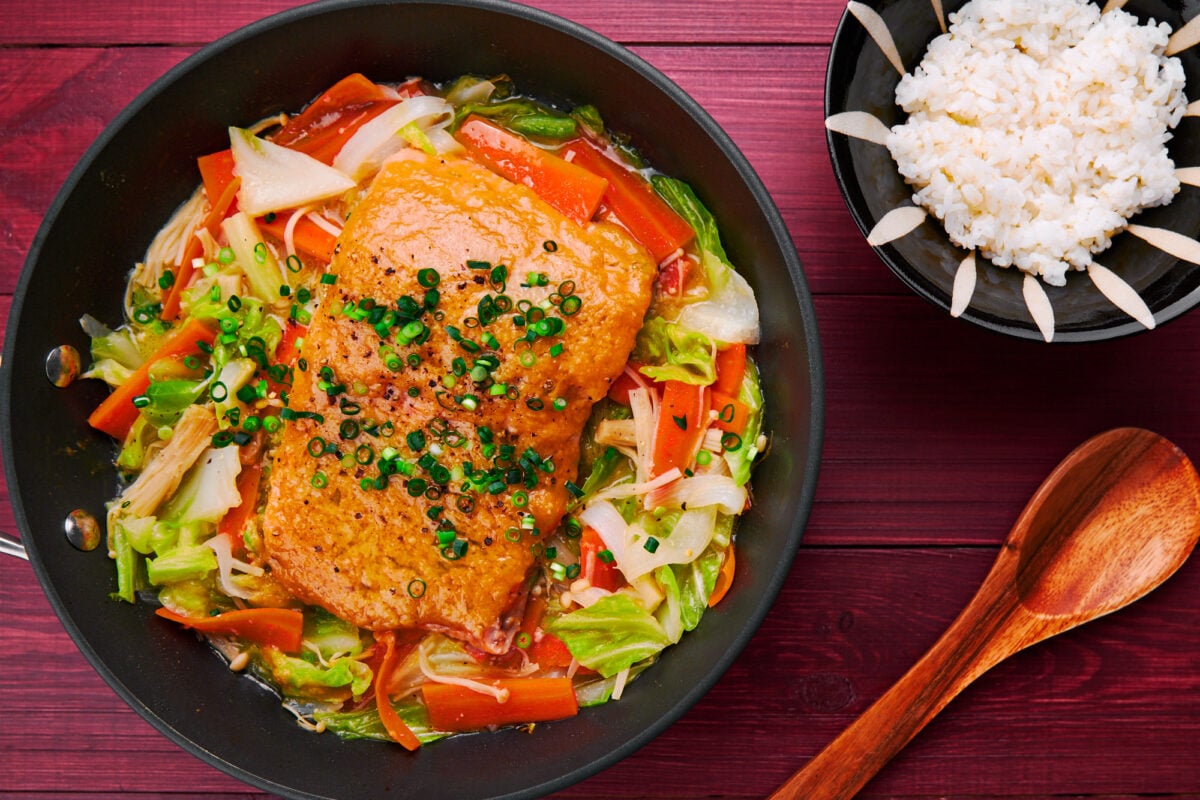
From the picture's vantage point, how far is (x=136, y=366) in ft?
10.7

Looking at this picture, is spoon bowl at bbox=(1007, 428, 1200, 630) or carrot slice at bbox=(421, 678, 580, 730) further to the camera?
spoon bowl at bbox=(1007, 428, 1200, 630)

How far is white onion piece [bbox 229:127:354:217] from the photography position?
10.2 feet

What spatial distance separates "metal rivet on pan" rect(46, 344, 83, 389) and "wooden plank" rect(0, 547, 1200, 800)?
92 cm

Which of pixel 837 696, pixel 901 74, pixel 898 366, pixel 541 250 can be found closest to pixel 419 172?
pixel 541 250

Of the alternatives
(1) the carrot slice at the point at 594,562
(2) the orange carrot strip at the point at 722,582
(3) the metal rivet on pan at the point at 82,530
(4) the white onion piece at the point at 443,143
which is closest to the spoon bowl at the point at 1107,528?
(2) the orange carrot strip at the point at 722,582

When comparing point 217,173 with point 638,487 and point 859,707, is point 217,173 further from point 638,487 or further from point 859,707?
point 859,707

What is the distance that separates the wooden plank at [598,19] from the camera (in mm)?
3361

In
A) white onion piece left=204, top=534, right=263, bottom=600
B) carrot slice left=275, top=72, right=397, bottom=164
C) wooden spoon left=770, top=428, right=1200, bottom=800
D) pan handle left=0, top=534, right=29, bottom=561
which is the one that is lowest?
wooden spoon left=770, top=428, right=1200, bottom=800

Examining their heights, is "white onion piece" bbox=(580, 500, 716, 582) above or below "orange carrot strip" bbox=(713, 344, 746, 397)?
below

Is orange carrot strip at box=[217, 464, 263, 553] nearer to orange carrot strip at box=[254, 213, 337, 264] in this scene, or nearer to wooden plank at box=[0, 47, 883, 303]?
orange carrot strip at box=[254, 213, 337, 264]

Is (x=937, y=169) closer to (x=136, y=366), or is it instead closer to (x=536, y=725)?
(x=536, y=725)

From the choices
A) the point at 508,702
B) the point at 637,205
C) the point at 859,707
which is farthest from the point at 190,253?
the point at 859,707

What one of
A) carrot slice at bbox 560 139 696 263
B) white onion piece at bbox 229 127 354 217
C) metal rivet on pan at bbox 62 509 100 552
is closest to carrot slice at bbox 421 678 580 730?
metal rivet on pan at bbox 62 509 100 552

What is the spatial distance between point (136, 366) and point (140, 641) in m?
0.96
